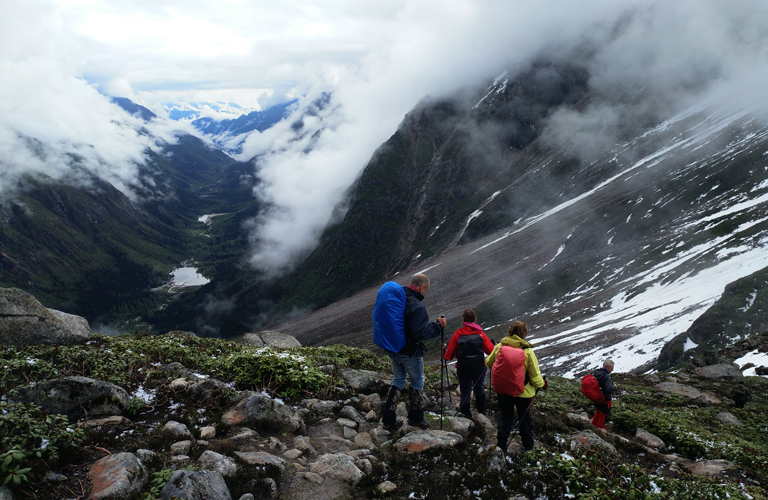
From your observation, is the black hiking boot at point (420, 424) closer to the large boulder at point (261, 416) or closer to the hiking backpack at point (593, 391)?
the large boulder at point (261, 416)

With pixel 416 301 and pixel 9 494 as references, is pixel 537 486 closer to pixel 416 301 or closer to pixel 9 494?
pixel 416 301

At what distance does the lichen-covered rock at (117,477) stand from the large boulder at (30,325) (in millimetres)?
10070

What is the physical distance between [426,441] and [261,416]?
408 centimetres

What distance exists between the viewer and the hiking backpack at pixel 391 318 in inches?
356

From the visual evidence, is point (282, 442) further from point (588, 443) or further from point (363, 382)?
point (588, 443)

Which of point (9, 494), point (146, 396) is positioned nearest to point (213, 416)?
point (146, 396)

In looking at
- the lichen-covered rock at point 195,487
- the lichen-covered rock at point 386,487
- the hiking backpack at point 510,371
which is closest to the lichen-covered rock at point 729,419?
the hiking backpack at point 510,371

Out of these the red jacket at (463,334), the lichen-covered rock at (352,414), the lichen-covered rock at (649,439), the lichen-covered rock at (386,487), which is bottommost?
the lichen-covered rock at (649,439)

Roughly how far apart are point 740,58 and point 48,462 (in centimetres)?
27321

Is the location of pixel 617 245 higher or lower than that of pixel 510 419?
lower

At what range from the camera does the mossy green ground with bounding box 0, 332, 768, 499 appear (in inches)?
269

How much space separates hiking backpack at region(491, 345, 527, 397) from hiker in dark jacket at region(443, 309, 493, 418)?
1.77m

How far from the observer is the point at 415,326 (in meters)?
9.09

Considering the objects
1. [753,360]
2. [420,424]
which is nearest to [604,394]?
[420,424]
